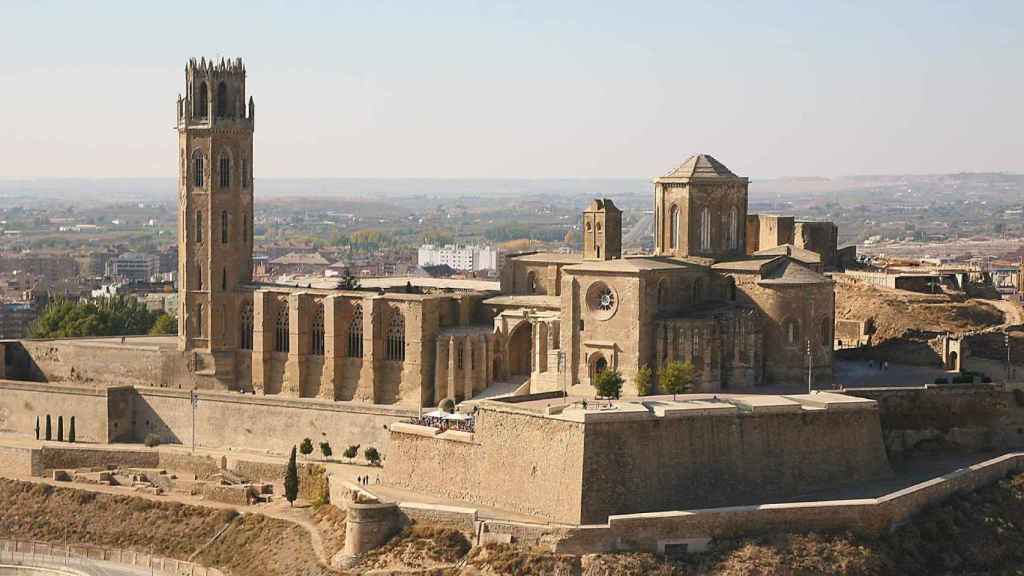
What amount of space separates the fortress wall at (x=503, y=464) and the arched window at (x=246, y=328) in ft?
46.8

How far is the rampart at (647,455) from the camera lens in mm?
42656

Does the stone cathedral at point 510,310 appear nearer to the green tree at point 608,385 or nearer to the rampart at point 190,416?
the green tree at point 608,385

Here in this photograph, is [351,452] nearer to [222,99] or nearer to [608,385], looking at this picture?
[608,385]

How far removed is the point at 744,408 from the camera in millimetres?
44594

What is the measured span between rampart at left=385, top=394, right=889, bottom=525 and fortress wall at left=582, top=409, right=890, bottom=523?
0.03 meters

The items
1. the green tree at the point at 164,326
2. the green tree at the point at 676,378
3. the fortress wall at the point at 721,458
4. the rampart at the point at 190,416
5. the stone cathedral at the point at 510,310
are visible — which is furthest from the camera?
the green tree at the point at 164,326

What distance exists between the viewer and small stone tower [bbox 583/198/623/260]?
182ft

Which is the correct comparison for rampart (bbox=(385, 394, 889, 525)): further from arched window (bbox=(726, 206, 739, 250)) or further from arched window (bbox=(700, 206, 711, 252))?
arched window (bbox=(726, 206, 739, 250))

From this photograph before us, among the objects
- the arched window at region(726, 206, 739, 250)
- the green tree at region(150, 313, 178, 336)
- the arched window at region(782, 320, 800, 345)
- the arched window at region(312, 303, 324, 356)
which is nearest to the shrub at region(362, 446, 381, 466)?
the arched window at region(312, 303, 324, 356)

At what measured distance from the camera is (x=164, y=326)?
7419 cm

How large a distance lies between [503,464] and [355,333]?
1456 cm

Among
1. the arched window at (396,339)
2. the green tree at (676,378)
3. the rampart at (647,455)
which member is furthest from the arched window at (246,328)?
the green tree at (676,378)

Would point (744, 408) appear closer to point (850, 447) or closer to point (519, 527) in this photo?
point (850, 447)

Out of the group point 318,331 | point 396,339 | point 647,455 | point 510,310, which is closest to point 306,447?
point 396,339
